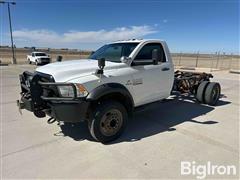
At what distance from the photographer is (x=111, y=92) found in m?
3.83

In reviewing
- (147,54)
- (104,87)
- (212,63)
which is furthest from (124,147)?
(212,63)

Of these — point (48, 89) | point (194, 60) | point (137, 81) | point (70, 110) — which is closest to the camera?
point (70, 110)

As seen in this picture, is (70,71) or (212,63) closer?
(70,71)

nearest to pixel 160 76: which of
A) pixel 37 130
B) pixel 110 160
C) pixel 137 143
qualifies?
pixel 137 143

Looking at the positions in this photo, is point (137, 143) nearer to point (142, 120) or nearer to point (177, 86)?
point (142, 120)

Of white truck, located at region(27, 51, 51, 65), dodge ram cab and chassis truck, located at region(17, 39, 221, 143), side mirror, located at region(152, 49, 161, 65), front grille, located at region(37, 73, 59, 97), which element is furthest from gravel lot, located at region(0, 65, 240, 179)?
white truck, located at region(27, 51, 51, 65)

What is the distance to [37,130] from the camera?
15.0 feet

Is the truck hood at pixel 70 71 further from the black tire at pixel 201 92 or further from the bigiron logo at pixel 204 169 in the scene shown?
the black tire at pixel 201 92

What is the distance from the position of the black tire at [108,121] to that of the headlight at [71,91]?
1.36ft

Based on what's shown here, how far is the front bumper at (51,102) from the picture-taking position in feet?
11.4

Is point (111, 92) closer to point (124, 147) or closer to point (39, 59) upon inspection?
point (124, 147)

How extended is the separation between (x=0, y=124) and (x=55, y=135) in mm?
1669

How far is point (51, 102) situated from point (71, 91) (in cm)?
43

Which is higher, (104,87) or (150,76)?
(150,76)
